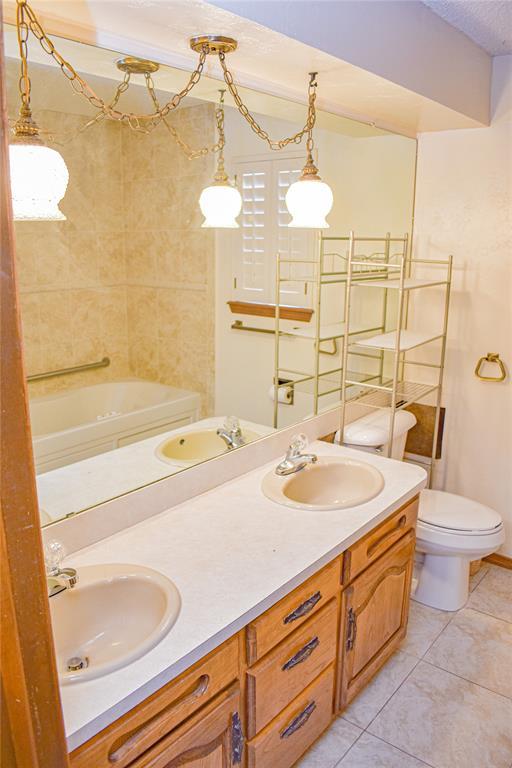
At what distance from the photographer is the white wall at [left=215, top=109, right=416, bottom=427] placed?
2012 millimetres

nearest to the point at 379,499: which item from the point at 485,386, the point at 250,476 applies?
the point at 250,476

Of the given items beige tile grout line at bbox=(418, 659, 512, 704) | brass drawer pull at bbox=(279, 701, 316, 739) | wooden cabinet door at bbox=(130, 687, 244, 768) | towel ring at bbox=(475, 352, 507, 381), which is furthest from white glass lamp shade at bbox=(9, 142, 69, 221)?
towel ring at bbox=(475, 352, 507, 381)

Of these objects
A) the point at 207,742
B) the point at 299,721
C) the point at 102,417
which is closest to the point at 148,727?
the point at 207,742

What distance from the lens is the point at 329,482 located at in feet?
7.30

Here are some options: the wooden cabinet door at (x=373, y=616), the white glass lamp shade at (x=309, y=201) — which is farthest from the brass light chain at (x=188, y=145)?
the wooden cabinet door at (x=373, y=616)

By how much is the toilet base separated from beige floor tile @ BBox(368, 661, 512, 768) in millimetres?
417

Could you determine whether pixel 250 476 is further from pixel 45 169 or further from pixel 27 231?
pixel 45 169

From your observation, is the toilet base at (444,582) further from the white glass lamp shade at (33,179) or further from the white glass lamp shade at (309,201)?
the white glass lamp shade at (33,179)

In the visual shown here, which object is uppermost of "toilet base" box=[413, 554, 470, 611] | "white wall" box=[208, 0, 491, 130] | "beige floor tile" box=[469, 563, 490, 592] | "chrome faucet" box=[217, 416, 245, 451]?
"white wall" box=[208, 0, 491, 130]

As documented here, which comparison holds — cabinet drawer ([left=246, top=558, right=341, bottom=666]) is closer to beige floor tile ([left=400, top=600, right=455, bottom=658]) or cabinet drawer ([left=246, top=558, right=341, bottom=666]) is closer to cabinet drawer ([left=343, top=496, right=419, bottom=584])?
cabinet drawer ([left=343, top=496, right=419, bottom=584])

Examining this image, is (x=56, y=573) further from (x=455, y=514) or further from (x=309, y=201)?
(x=455, y=514)

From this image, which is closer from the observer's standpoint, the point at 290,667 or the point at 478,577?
the point at 290,667

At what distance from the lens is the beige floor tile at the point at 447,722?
1.90 metres

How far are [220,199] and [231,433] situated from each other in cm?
77
